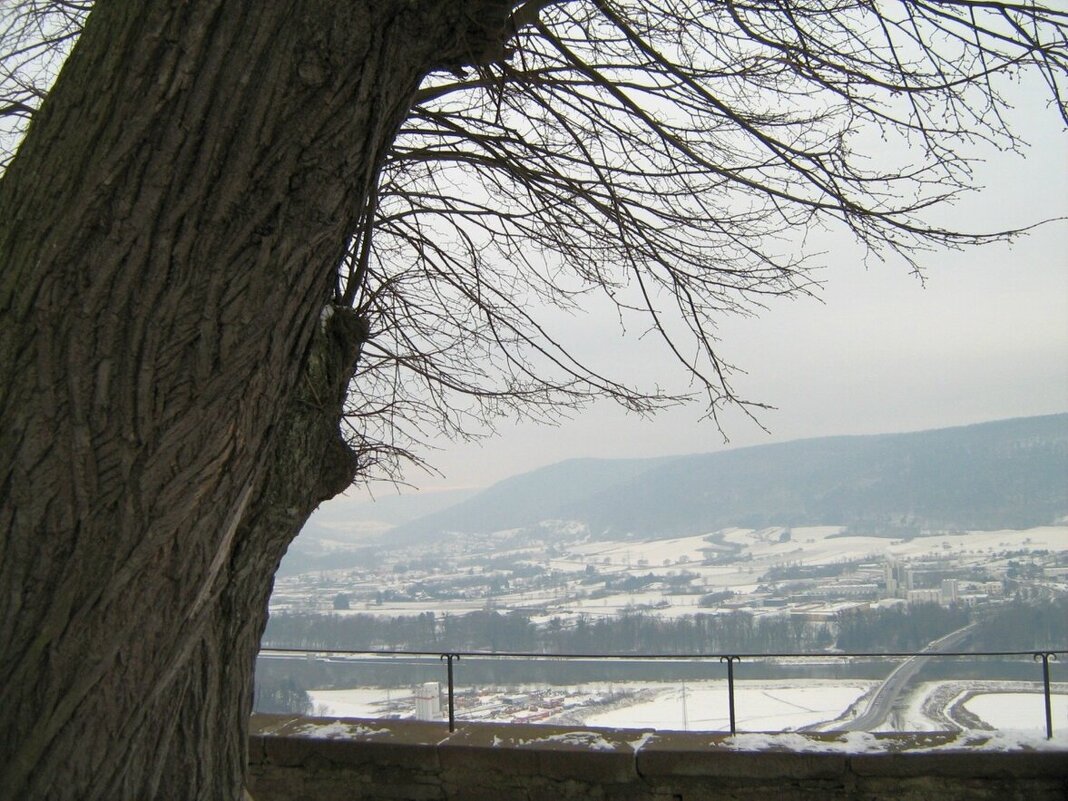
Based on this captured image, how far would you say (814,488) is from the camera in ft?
63.0

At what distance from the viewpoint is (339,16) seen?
1.81m

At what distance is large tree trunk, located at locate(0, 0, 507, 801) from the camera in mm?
1646

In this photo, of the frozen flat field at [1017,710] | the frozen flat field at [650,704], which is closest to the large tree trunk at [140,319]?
the frozen flat field at [650,704]

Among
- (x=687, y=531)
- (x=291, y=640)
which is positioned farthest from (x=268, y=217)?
(x=687, y=531)

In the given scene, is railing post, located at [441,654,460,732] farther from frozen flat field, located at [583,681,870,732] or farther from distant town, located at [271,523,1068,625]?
distant town, located at [271,523,1068,625]

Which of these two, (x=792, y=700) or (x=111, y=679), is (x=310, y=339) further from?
(x=792, y=700)

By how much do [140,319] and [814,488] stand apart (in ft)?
62.3

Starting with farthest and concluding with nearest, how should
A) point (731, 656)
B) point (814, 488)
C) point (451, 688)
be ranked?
point (814, 488) → point (451, 688) → point (731, 656)

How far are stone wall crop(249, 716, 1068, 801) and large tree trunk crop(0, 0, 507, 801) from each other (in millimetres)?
3207

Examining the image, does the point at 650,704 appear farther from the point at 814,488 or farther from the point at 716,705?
the point at 814,488

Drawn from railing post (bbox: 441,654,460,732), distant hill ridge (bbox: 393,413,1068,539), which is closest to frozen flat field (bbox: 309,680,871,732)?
railing post (bbox: 441,654,460,732)

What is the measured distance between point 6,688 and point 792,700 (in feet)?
21.1

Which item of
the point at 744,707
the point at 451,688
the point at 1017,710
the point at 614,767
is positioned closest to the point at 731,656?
the point at 614,767

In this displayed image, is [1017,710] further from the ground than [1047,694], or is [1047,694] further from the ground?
[1047,694]
